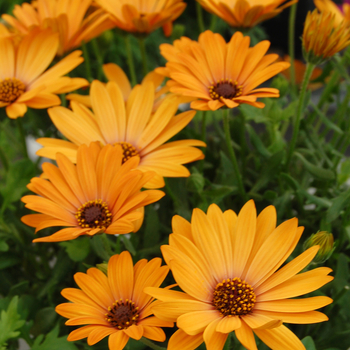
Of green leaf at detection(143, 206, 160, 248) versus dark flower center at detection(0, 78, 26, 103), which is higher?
dark flower center at detection(0, 78, 26, 103)

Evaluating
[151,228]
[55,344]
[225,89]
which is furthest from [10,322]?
[225,89]

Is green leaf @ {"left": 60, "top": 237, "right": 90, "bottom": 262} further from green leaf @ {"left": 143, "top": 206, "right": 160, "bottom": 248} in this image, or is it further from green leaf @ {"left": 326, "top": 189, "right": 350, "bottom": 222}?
green leaf @ {"left": 326, "top": 189, "right": 350, "bottom": 222}

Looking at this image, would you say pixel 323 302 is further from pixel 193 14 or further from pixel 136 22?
pixel 193 14

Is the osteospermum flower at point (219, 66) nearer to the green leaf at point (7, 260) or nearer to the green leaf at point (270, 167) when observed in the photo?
the green leaf at point (270, 167)

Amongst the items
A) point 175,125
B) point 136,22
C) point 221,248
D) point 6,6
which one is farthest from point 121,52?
point 221,248

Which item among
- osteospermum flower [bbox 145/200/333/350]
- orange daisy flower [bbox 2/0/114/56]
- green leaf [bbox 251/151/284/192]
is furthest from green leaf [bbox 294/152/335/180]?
orange daisy flower [bbox 2/0/114/56]

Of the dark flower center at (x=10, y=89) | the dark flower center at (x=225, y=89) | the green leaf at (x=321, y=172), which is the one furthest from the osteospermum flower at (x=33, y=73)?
the green leaf at (x=321, y=172)

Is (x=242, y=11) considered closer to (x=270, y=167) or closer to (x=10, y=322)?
(x=270, y=167)
